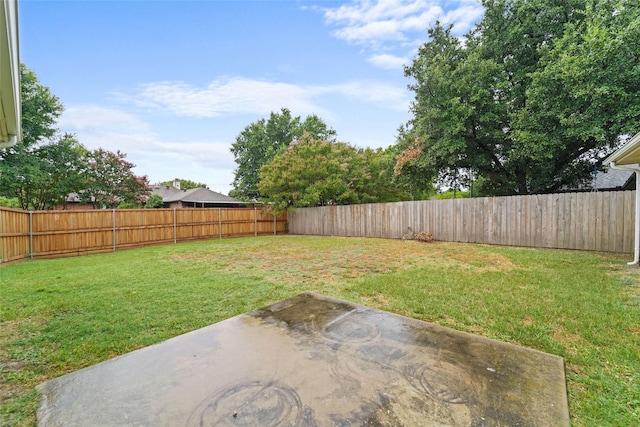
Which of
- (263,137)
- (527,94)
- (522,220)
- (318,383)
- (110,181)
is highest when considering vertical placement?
(263,137)

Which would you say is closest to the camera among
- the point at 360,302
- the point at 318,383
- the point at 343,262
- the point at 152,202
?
the point at 318,383

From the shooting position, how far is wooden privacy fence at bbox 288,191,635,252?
6.68 metres

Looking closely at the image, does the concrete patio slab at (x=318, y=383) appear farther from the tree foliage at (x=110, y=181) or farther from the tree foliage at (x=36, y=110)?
the tree foliage at (x=110, y=181)

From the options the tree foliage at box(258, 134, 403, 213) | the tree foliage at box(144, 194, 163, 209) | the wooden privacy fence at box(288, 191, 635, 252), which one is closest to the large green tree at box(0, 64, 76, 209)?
the tree foliage at box(144, 194, 163, 209)

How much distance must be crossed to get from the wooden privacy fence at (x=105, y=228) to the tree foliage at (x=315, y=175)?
6.15 ft

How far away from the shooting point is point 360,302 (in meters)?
3.55

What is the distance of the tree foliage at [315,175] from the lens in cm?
1384

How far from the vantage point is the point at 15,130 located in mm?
2756

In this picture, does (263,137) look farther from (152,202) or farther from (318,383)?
(318,383)

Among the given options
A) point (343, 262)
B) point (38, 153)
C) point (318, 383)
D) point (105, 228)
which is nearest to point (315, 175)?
point (343, 262)

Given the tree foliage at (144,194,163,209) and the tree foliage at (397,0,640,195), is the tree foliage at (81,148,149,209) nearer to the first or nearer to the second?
the tree foliage at (144,194,163,209)

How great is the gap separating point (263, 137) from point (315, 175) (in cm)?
1043

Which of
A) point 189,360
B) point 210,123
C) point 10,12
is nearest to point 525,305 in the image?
point 189,360

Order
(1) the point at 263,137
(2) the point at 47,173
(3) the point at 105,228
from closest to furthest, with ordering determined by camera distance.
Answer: (3) the point at 105,228 → (2) the point at 47,173 → (1) the point at 263,137
